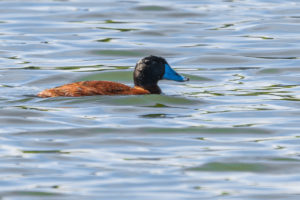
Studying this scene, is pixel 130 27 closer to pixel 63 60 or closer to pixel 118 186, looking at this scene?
pixel 63 60

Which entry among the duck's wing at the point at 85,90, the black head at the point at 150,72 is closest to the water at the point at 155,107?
the duck's wing at the point at 85,90

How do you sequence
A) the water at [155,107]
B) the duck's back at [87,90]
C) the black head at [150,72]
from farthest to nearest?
the black head at [150,72] < the duck's back at [87,90] < the water at [155,107]

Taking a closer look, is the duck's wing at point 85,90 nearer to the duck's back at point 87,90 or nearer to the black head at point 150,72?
the duck's back at point 87,90

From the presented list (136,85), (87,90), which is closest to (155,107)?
(87,90)

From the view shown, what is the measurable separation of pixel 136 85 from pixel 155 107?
3.32 ft

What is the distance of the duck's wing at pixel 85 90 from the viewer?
44.3ft

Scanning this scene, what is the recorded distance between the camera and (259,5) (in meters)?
23.9

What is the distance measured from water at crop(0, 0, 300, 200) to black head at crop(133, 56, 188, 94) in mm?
326

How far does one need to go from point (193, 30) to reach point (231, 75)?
15.9ft

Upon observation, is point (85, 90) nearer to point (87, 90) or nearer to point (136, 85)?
point (87, 90)

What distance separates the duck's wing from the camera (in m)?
13.5

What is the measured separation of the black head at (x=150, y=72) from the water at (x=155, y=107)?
326 millimetres

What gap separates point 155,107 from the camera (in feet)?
44.7

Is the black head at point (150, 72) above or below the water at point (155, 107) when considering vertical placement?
above
